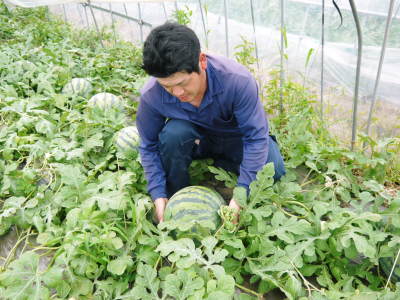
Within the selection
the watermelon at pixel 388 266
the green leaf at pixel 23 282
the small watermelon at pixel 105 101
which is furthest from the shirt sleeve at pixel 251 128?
the small watermelon at pixel 105 101

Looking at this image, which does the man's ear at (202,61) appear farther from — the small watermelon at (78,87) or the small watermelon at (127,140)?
the small watermelon at (78,87)

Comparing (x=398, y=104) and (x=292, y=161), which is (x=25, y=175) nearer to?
(x=292, y=161)

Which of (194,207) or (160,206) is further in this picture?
(160,206)

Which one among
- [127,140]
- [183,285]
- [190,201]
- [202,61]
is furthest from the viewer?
[127,140]

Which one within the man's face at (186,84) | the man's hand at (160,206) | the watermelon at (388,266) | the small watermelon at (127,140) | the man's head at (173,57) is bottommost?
the watermelon at (388,266)

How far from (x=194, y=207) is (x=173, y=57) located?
81 centimetres

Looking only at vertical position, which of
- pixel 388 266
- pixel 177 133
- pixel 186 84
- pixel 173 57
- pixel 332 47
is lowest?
pixel 388 266

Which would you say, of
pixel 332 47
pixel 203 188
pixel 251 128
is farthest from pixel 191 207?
pixel 332 47

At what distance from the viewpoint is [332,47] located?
3266 millimetres

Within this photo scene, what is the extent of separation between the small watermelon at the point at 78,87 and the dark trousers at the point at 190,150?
162 centimetres

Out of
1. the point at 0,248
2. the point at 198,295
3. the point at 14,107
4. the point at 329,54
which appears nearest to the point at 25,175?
the point at 0,248

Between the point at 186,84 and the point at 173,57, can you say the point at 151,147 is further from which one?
the point at 173,57

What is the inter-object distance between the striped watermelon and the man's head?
59cm

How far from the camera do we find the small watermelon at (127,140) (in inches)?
93.0
